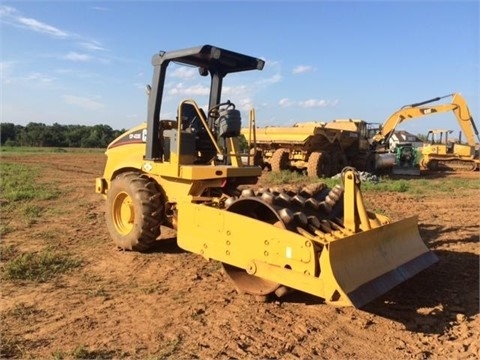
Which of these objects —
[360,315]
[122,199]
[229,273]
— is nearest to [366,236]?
[360,315]

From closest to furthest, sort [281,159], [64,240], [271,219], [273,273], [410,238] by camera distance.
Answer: [273,273] → [271,219] → [410,238] → [64,240] → [281,159]

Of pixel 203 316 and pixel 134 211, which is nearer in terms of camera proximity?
pixel 203 316

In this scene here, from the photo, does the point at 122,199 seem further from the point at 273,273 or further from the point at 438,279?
the point at 438,279

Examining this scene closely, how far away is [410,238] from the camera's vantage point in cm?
530

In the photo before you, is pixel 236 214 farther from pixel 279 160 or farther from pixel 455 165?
pixel 455 165

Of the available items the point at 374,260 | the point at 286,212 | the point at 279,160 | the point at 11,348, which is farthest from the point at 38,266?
the point at 279,160

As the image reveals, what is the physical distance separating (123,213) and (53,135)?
4710 cm

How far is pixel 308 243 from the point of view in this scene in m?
4.04

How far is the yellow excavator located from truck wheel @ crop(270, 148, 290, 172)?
259 inches

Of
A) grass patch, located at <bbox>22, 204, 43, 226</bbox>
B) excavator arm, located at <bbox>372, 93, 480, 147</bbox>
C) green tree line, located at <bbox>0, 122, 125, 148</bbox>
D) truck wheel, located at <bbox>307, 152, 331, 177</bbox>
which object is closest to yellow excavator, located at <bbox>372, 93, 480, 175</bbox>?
excavator arm, located at <bbox>372, 93, 480, 147</bbox>

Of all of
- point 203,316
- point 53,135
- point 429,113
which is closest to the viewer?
point 203,316

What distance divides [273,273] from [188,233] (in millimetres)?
1238

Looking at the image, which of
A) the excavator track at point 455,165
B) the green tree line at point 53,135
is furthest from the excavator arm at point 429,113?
the green tree line at point 53,135

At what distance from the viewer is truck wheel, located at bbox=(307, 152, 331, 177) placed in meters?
17.2
